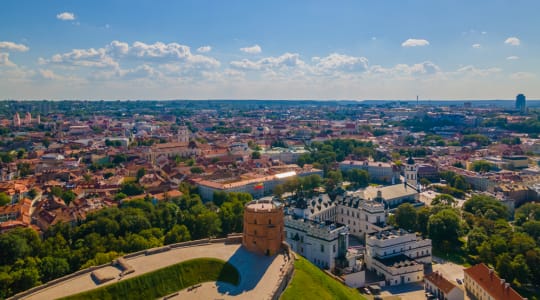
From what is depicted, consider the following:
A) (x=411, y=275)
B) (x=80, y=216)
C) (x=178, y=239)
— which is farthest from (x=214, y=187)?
(x=411, y=275)

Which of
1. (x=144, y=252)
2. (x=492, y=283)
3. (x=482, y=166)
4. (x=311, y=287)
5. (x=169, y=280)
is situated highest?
(x=144, y=252)

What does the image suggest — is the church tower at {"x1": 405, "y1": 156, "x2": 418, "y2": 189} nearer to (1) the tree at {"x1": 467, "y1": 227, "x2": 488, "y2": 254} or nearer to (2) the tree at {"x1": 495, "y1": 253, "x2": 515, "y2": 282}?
(1) the tree at {"x1": 467, "y1": 227, "x2": 488, "y2": 254}

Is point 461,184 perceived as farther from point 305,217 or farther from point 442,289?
point 442,289

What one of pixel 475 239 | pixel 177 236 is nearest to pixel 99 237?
pixel 177 236

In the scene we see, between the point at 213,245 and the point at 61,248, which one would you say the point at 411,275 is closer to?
the point at 213,245

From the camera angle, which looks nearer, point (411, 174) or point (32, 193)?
point (32, 193)

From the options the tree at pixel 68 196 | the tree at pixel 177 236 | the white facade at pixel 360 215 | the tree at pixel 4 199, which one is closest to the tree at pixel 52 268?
the tree at pixel 177 236

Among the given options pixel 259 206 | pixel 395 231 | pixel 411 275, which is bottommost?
pixel 411 275
